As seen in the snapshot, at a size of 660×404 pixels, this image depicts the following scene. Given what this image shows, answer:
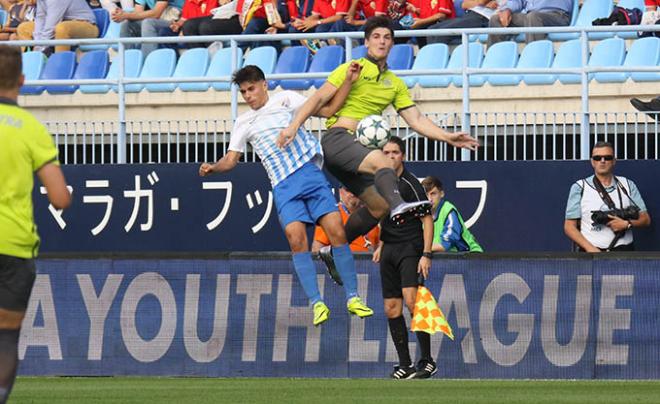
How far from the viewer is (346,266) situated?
13.4 m

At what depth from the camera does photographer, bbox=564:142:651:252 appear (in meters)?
15.9

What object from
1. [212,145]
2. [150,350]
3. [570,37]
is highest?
[570,37]

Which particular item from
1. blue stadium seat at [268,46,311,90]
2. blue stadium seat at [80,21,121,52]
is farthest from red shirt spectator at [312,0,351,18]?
blue stadium seat at [80,21,121,52]

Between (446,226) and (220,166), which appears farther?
(446,226)

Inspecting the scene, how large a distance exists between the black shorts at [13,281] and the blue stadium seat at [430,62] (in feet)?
33.5

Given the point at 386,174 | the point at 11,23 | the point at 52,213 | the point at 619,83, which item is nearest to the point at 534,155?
the point at 619,83

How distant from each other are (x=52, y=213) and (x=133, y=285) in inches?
129

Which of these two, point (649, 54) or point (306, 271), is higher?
point (649, 54)

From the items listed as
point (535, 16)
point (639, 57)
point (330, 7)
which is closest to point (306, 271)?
point (639, 57)

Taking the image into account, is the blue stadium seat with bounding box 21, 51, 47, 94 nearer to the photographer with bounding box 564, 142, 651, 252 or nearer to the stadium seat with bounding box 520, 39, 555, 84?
the stadium seat with bounding box 520, 39, 555, 84

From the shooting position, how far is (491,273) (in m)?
14.9

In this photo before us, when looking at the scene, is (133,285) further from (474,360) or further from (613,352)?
(613,352)

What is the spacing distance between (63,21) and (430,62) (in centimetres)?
542

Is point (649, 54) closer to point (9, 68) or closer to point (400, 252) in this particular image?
point (400, 252)
